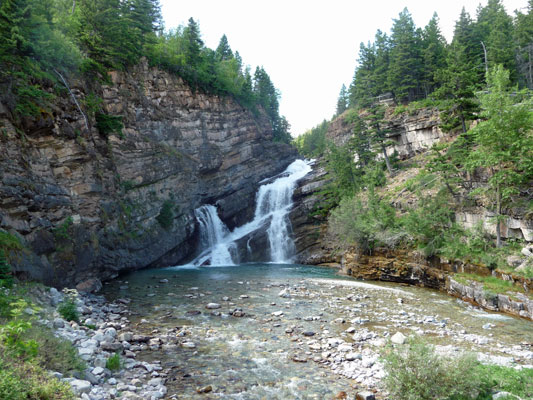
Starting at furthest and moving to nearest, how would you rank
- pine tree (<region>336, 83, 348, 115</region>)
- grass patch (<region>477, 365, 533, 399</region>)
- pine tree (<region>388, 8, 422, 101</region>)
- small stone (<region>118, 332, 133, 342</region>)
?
1. pine tree (<region>336, 83, 348, 115</region>)
2. pine tree (<region>388, 8, 422, 101</region>)
3. small stone (<region>118, 332, 133, 342</region>)
4. grass patch (<region>477, 365, 533, 399</region>)

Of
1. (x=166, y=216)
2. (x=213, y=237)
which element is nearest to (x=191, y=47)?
(x=166, y=216)

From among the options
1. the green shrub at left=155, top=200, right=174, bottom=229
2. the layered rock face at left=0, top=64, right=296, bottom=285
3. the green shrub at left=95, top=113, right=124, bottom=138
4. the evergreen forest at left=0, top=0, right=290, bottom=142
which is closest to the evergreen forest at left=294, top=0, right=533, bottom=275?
the layered rock face at left=0, top=64, right=296, bottom=285

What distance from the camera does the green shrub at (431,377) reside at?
576 cm

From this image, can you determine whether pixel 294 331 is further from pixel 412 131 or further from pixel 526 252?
pixel 412 131

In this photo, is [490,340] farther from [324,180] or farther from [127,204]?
[324,180]

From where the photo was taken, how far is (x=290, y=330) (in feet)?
37.6

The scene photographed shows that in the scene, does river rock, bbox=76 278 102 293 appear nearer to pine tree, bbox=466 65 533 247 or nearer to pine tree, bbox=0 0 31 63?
pine tree, bbox=0 0 31 63

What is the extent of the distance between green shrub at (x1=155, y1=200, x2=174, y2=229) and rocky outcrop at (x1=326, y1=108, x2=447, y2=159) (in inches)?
985

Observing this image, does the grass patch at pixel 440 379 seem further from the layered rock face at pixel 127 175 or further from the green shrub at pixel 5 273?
the layered rock face at pixel 127 175

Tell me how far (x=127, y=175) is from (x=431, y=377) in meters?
26.9

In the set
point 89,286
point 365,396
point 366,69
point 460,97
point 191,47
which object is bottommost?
point 365,396

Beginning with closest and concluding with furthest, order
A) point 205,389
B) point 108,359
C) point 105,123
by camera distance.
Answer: point 205,389 → point 108,359 → point 105,123

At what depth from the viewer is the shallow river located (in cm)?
788

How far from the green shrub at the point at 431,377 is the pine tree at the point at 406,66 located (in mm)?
39346
